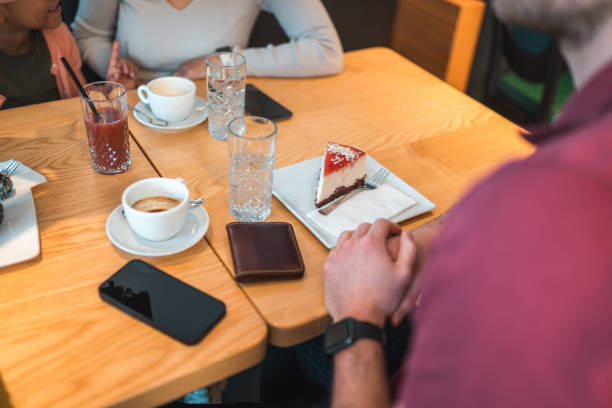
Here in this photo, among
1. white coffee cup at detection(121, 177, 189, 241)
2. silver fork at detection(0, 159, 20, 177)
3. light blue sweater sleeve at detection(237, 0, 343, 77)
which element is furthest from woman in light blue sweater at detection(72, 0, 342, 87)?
white coffee cup at detection(121, 177, 189, 241)

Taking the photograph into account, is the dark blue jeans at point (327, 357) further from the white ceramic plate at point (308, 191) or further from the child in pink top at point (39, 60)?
the child in pink top at point (39, 60)

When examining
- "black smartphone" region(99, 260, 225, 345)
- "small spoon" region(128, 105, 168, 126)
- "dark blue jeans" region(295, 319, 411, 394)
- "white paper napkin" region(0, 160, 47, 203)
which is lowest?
"dark blue jeans" region(295, 319, 411, 394)

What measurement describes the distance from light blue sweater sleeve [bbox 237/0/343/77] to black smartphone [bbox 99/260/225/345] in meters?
0.91

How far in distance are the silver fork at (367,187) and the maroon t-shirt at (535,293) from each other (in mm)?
605

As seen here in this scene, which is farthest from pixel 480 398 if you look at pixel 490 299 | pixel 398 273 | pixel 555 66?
pixel 555 66

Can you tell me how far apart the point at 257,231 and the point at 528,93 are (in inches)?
72.9

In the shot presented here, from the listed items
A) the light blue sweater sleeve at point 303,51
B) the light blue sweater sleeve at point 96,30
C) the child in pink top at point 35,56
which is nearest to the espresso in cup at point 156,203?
the light blue sweater sleeve at point 303,51

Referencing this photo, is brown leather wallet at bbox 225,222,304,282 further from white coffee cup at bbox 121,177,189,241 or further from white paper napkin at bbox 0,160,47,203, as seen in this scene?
white paper napkin at bbox 0,160,47,203

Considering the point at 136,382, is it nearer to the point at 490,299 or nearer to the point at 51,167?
the point at 490,299

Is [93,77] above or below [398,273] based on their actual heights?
below

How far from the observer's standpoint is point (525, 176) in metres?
0.43

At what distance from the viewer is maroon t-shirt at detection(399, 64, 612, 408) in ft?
1.31

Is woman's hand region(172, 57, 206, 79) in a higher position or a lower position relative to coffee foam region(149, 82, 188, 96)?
lower

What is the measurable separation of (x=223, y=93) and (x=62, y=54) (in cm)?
75
